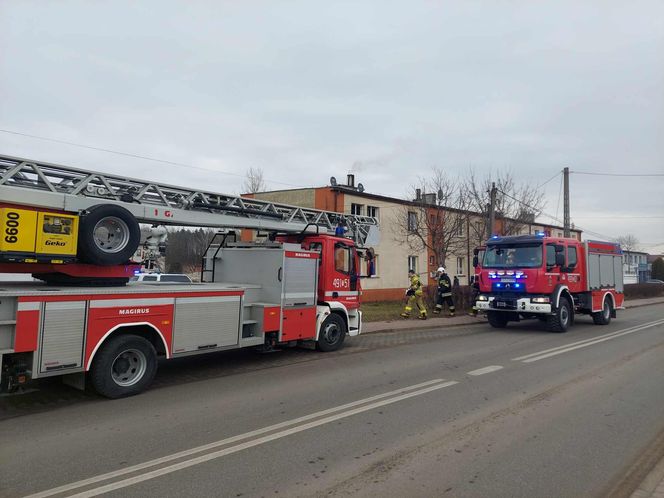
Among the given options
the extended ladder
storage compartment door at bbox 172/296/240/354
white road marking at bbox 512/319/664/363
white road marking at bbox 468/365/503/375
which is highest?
the extended ladder

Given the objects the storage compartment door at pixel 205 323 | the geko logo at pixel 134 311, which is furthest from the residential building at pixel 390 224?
the geko logo at pixel 134 311

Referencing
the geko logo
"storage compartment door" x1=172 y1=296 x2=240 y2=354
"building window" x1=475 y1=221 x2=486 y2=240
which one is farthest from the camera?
"building window" x1=475 y1=221 x2=486 y2=240

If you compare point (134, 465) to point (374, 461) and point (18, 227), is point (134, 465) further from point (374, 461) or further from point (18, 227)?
point (18, 227)

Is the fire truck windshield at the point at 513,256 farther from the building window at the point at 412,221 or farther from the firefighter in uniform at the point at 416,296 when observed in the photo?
the building window at the point at 412,221

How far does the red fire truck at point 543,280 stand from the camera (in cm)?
1409

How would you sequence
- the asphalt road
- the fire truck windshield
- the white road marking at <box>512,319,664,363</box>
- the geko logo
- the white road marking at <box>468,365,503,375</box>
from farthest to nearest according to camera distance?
the fire truck windshield < the white road marking at <box>512,319,664,363</box> < the white road marking at <box>468,365,503,375</box> < the geko logo < the asphalt road

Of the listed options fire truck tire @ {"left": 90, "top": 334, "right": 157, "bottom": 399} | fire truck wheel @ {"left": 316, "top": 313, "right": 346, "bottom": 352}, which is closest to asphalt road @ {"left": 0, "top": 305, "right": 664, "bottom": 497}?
fire truck tire @ {"left": 90, "top": 334, "right": 157, "bottom": 399}

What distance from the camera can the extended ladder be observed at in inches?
240

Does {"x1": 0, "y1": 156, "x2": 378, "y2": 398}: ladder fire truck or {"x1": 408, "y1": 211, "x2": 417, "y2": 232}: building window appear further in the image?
{"x1": 408, "y1": 211, "x2": 417, "y2": 232}: building window

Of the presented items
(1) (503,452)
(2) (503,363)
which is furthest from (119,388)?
(2) (503,363)

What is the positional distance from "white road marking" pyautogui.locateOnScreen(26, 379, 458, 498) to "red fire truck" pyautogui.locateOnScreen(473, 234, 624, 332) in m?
8.16

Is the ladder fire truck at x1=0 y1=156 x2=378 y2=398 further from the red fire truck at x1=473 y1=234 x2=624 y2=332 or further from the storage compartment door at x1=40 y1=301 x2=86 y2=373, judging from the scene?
the red fire truck at x1=473 y1=234 x2=624 y2=332

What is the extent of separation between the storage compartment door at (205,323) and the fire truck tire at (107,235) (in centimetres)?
105

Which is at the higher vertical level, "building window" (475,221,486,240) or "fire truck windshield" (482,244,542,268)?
"building window" (475,221,486,240)
